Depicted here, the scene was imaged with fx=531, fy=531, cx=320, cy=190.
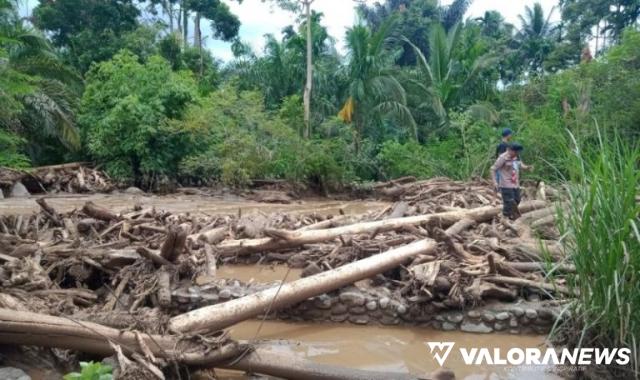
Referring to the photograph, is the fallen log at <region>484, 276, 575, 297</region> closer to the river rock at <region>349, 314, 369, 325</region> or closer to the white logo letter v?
the white logo letter v

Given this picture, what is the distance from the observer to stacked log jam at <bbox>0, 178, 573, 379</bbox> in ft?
12.7

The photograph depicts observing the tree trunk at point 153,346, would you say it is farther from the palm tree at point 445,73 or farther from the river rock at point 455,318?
the palm tree at point 445,73

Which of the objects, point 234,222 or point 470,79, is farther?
point 470,79

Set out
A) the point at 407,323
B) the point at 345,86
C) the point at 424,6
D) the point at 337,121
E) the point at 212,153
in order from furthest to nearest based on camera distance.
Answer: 1. the point at 424,6
2. the point at 345,86
3. the point at 337,121
4. the point at 212,153
5. the point at 407,323

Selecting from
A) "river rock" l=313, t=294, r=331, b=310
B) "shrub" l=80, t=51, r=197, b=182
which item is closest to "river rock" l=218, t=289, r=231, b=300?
"river rock" l=313, t=294, r=331, b=310

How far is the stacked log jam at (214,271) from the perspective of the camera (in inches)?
152

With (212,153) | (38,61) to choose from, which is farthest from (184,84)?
(38,61)

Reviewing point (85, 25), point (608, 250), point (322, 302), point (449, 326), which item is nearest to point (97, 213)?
point (322, 302)

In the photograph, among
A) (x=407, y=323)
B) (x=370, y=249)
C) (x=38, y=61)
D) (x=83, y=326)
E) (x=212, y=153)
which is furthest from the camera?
(x=212, y=153)

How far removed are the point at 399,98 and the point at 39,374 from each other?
23.1 metres

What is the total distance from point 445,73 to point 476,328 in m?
21.9

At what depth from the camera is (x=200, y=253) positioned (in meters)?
7.72

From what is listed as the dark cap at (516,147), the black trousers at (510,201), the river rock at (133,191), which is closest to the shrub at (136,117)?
the river rock at (133,191)

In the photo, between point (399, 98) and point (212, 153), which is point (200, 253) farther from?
point (399, 98)
